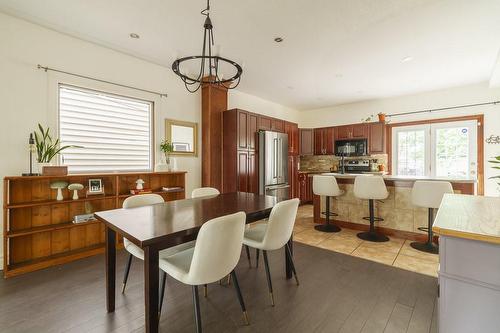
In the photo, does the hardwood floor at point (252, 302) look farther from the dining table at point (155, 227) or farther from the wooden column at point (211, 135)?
the wooden column at point (211, 135)

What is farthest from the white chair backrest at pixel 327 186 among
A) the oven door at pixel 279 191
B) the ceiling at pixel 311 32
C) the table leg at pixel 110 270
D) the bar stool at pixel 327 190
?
the table leg at pixel 110 270

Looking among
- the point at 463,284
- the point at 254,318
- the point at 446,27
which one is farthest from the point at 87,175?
the point at 446,27

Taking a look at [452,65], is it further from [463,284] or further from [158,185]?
[158,185]

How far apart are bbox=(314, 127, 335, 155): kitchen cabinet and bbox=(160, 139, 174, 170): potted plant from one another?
4224 millimetres

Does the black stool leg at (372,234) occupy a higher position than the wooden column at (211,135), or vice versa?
the wooden column at (211,135)

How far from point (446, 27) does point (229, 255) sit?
137 inches

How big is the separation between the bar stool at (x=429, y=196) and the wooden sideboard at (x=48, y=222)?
369 cm

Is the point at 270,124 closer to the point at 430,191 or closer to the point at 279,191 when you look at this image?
the point at 279,191

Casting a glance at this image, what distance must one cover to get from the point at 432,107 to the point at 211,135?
191 inches

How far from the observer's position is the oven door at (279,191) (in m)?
4.72

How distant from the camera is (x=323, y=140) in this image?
6512 millimetres

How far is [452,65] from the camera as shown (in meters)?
3.77

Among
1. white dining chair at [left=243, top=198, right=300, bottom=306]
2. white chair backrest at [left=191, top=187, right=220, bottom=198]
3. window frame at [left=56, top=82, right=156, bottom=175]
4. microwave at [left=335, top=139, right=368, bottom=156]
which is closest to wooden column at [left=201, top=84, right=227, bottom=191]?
window frame at [left=56, top=82, right=156, bottom=175]

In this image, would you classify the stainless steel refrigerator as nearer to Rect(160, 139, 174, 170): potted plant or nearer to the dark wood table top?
Rect(160, 139, 174, 170): potted plant
